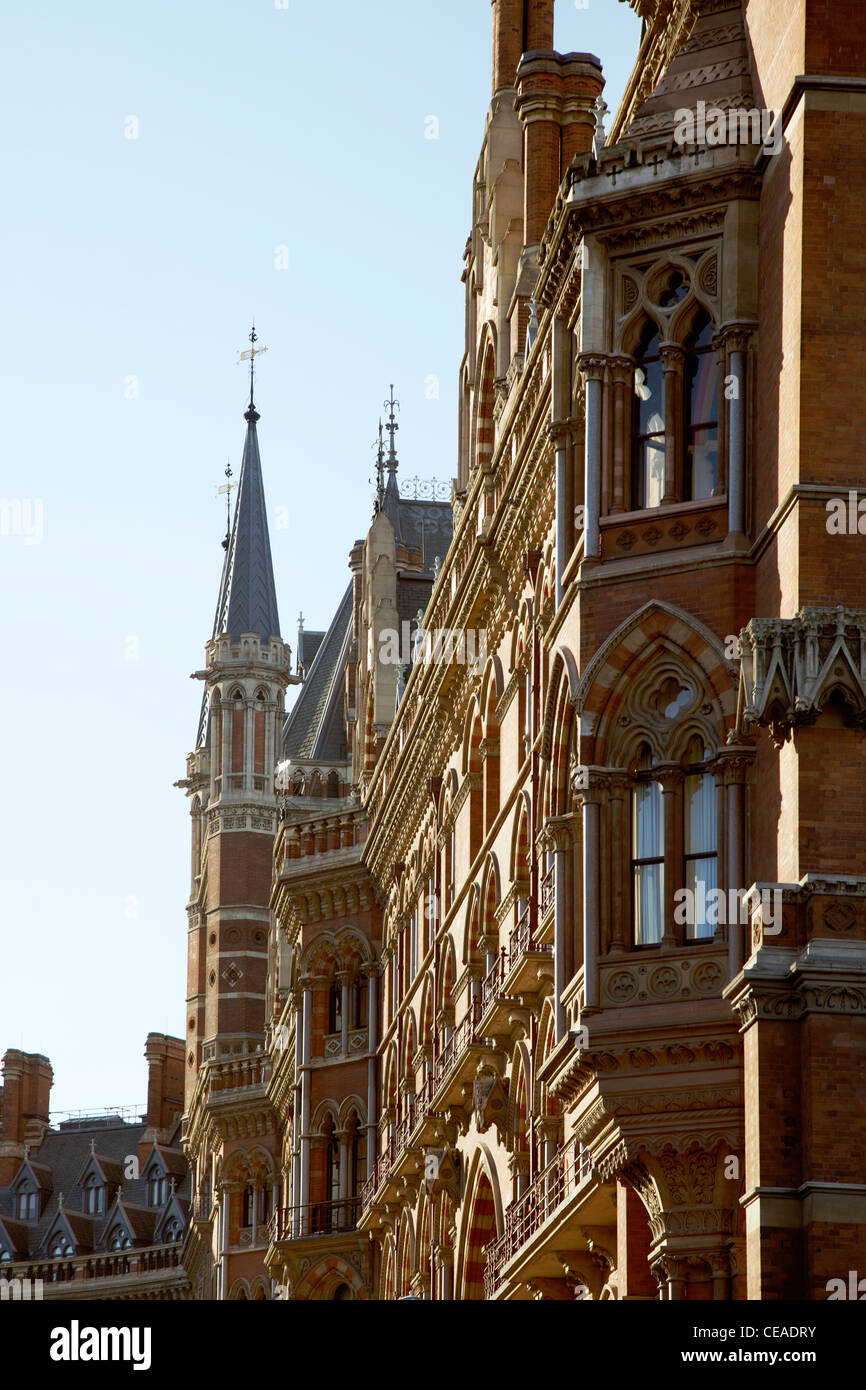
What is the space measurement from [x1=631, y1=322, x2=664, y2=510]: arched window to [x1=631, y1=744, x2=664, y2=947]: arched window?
3.16 metres

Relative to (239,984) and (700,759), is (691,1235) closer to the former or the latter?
(700,759)

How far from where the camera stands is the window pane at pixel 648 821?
30641 mm

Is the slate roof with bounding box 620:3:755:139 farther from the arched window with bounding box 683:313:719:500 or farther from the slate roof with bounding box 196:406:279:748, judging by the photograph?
the slate roof with bounding box 196:406:279:748

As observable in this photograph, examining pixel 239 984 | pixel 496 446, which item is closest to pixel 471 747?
pixel 496 446

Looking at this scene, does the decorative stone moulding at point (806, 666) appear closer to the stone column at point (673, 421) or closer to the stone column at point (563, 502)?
the stone column at point (673, 421)

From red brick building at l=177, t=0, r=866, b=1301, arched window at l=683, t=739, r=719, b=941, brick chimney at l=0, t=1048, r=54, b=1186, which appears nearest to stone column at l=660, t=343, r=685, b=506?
red brick building at l=177, t=0, r=866, b=1301

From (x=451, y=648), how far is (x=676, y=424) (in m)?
17.5

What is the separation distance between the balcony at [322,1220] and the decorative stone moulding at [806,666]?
112 ft

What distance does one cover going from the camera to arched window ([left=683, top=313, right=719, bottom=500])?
3138 centimetres

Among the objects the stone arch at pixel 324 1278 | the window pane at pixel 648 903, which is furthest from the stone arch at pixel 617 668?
the stone arch at pixel 324 1278

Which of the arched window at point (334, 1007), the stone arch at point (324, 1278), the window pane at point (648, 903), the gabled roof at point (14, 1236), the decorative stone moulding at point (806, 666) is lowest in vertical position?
the stone arch at point (324, 1278)

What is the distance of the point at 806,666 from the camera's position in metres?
28.2

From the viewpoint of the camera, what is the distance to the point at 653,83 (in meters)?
38.3

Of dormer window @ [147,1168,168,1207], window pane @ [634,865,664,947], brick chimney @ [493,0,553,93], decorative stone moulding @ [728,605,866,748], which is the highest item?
brick chimney @ [493,0,553,93]
